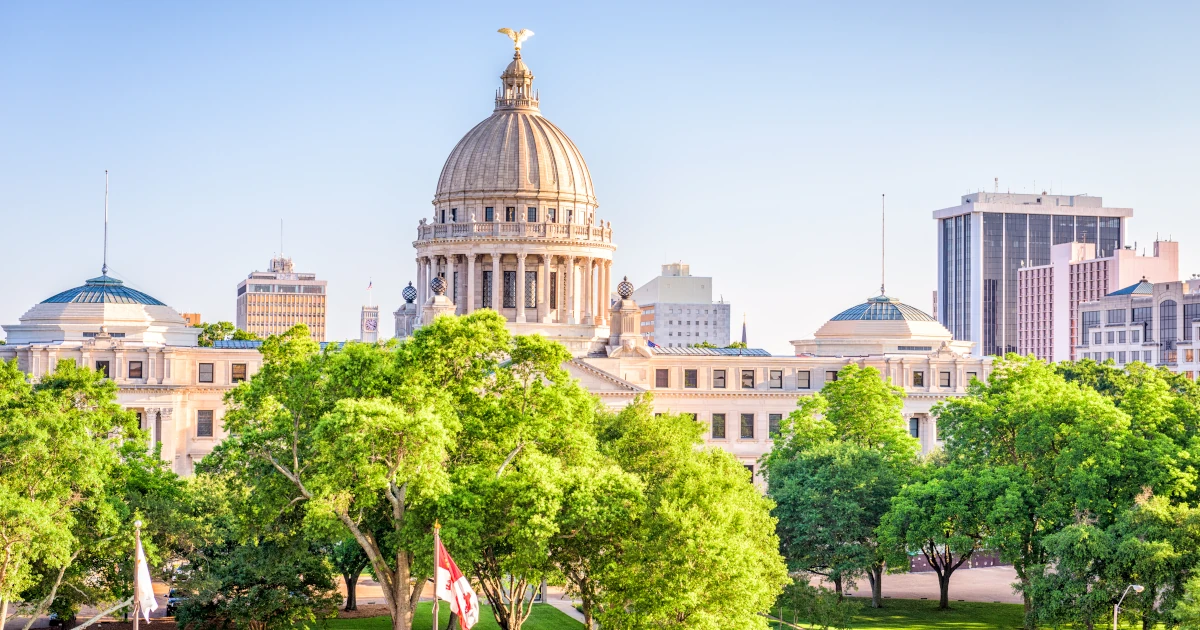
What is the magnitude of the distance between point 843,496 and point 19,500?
1844 inches

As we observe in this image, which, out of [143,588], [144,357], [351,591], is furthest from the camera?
[144,357]

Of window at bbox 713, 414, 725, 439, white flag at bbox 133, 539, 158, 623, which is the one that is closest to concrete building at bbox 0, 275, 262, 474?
window at bbox 713, 414, 725, 439

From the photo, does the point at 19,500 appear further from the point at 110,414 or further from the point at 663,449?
the point at 663,449

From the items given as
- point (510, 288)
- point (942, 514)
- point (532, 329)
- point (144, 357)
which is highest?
point (510, 288)

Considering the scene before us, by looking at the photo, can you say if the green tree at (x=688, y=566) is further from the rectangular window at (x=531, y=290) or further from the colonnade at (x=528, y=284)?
the rectangular window at (x=531, y=290)

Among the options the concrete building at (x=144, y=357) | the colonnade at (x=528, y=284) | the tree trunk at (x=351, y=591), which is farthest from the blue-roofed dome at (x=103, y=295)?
the tree trunk at (x=351, y=591)

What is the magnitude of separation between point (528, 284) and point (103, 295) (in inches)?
1595

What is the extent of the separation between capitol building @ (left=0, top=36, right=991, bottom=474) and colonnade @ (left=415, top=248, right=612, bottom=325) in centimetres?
18

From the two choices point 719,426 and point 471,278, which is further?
point 471,278

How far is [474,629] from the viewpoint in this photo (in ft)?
299

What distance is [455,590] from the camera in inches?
2542

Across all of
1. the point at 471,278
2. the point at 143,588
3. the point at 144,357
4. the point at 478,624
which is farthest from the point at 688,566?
the point at 471,278

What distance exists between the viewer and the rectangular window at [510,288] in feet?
552

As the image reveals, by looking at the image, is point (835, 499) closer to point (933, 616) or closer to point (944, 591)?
point (944, 591)
